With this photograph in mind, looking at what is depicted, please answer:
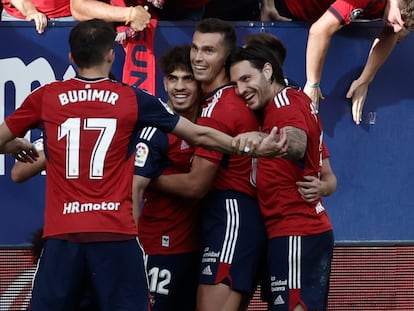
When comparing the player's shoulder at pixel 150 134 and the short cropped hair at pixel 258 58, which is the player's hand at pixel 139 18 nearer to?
the short cropped hair at pixel 258 58

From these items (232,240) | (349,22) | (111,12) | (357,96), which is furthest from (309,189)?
(111,12)

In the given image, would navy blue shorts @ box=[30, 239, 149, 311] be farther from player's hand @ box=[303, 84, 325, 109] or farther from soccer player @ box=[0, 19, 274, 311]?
player's hand @ box=[303, 84, 325, 109]

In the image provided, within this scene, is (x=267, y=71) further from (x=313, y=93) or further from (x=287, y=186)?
(x=313, y=93)

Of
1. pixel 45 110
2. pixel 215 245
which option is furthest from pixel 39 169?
pixel 215 245

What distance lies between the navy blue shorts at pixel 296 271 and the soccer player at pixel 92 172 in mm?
822

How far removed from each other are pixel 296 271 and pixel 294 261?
6cm

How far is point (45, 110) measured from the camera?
636 centimetres

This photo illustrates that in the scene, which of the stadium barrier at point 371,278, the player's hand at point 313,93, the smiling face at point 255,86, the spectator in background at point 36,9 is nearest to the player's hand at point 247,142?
the smiling face at point 255,86

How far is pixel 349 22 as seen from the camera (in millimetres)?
8297

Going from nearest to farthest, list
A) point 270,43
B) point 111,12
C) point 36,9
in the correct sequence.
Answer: point 270,43, point 111,12, point 36,9

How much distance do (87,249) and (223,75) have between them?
5.43 ft

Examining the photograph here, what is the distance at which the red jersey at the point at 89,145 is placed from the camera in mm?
6258

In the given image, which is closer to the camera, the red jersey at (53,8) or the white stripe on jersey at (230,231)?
the white stripe on jersey at (230,231)

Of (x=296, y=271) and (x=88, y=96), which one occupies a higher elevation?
(x=88, y=96)
